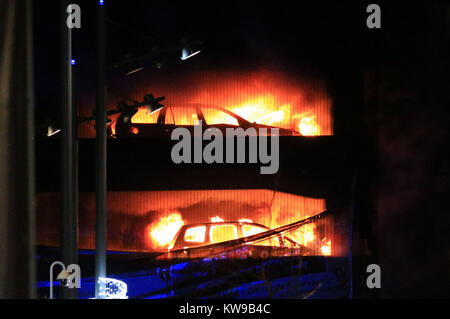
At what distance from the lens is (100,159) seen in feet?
21.9

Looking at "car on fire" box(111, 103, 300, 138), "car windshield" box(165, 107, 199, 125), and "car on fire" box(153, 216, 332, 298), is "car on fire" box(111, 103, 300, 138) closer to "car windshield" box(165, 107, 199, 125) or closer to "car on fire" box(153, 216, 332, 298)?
"car windshield" box(165, 107, 199, 125)

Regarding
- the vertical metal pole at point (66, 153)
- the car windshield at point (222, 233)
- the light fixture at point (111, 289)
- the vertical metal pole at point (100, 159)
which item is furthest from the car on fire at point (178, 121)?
the light fixture at point (111, 289)

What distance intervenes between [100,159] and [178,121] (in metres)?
1.43

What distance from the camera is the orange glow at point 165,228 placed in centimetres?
730

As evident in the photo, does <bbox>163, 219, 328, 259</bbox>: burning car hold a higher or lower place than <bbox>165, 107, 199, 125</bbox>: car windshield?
lower

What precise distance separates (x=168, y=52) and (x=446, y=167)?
4599mm

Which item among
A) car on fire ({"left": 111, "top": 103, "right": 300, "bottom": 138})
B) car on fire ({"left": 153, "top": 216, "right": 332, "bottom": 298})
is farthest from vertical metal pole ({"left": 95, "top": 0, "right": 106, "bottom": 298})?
car on fire ({"left": 153, "top": 216, "right": 332, "bottom": 298})

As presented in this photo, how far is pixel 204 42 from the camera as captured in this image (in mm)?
7535

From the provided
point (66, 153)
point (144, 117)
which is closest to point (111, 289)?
point (66, 153)

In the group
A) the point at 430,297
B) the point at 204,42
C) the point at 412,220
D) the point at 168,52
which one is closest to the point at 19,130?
the point at 168,52

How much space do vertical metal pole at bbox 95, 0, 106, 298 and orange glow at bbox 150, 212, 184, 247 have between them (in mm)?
913

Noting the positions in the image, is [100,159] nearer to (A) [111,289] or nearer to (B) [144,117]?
(B) [144,117]

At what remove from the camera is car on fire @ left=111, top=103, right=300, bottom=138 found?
7348 mm

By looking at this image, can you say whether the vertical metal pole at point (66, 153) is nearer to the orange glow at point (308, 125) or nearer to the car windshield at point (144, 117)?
the car windshield at point (144, 117)
